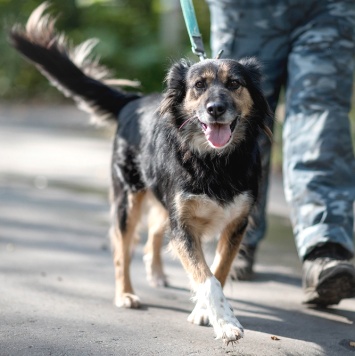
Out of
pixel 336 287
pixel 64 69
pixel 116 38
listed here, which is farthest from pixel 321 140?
pixel 116 38

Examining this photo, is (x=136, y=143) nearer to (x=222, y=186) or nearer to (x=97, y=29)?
(x=222, y=186)

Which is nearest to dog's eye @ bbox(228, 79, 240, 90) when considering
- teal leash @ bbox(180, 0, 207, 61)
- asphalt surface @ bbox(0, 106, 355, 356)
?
teal leash @ bbox(180, 0, 207, 61)

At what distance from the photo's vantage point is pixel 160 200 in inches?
169

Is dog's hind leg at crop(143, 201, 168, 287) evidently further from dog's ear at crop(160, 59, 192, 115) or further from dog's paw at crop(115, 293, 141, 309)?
dog's ear at crop(160, 59, 192, 115)

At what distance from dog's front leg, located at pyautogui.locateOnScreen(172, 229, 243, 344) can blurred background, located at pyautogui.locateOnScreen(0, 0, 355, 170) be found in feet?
36.8

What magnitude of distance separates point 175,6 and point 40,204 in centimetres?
897

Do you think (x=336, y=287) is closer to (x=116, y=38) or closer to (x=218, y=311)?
(x=218, y=311)

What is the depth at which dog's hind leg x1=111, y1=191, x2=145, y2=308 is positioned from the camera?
14.7ft

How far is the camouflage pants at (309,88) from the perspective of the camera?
4.27 m

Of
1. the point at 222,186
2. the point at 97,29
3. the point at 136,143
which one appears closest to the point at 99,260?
the point at 136,143

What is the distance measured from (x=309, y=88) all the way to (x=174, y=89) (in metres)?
0.91

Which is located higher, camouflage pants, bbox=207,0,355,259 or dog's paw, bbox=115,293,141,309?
camouflage pants, bbox=207,0,355,259

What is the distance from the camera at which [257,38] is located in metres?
4.62

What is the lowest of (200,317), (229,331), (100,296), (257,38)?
(100,296)
